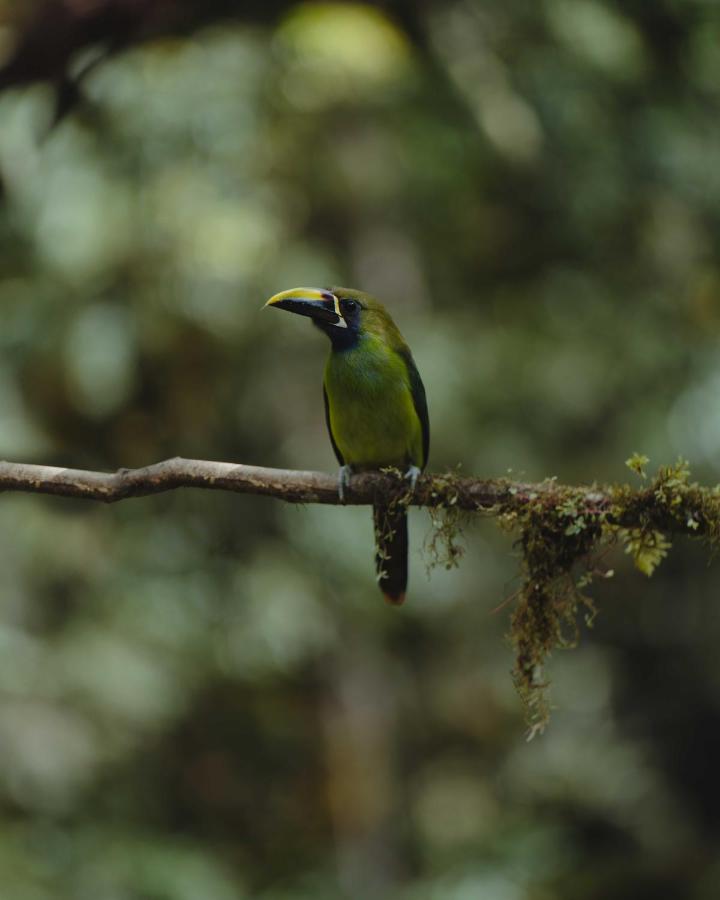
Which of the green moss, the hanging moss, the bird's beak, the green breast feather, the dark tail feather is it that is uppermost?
the bird's beak

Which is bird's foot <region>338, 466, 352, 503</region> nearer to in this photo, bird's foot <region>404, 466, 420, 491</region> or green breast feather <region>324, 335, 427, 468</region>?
bird's foot <region>404, 466, 420, 491</region>

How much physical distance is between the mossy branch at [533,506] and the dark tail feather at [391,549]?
0.22m

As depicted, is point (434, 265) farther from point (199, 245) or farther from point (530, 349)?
point (199, 245)

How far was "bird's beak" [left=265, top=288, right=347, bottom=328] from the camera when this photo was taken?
3.56 m

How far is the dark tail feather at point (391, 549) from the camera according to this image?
3305mm

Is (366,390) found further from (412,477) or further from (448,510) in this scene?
(448,510)

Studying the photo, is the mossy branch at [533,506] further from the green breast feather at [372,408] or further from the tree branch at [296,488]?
the green breast feather at [372,408]

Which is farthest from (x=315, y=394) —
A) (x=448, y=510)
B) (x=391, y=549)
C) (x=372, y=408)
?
(x=448, y=510)

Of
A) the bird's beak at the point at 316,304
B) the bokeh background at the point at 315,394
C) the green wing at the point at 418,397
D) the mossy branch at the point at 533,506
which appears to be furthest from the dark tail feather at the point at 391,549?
the bokeh background at the point at 315,394

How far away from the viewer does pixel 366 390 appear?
3.59 m

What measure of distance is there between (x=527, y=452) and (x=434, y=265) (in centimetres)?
172

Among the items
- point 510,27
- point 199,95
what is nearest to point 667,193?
point 510,27

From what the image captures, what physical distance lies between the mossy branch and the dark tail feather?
0.22 meters

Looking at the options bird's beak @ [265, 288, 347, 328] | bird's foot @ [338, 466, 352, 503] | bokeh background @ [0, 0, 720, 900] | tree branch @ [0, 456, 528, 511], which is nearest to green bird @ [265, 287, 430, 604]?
bird's beak @ [265, 288, 347, 328]
